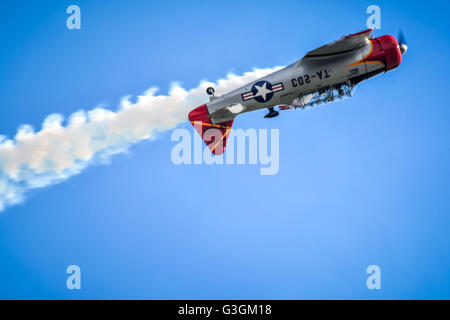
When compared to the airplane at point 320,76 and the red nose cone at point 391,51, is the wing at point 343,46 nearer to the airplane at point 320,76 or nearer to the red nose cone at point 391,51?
the airplane at point 320,76

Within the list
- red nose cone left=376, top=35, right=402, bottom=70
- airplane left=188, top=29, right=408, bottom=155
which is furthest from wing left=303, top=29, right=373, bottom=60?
red nose cone left=376, top=35, right=402, bottom=70

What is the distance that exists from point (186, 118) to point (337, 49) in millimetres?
8887

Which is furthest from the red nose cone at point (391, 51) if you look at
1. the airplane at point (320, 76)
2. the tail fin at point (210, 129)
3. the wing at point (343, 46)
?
the tail fin at point (210, 129)

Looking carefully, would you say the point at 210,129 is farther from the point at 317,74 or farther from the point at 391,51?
the point at 391,51

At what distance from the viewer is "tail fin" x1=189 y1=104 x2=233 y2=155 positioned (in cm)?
2822

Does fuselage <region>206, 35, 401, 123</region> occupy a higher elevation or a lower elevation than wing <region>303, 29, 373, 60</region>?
lower

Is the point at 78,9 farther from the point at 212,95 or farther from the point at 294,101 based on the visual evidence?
the point at 294,101

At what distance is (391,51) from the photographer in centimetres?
2706

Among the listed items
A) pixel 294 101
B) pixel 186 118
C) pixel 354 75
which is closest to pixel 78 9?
pixel 186 118

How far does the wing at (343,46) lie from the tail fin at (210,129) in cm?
562

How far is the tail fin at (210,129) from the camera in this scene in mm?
28219

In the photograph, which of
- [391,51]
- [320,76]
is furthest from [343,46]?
[391,51]

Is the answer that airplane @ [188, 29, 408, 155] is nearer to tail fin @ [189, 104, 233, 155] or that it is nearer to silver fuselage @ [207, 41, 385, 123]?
silver fuselage @ [207, 41, 385, 123]

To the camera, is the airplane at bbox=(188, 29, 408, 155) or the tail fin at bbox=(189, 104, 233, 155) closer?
the airplane at bbox=(188, 29, 408, 155)
